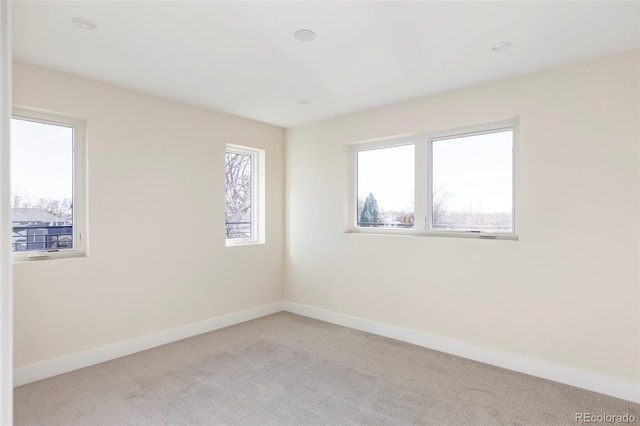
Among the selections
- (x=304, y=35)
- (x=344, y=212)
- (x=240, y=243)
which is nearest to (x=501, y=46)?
(x=304, y=35)

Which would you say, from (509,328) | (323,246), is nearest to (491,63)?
(509,328)

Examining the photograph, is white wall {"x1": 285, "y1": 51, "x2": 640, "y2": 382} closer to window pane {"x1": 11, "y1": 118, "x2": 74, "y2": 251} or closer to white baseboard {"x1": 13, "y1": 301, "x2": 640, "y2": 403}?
white baseboard {"x1": 13, "y1": 301, "x2": 640, "y2": 403}

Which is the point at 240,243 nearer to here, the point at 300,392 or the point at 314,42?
the point at 300,392

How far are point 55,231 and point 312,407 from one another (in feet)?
8.57

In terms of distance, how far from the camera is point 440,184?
3652 millimetres

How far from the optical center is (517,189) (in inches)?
123

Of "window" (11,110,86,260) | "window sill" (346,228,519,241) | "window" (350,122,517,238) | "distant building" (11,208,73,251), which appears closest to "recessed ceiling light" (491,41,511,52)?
"window" (350,122,517,238)

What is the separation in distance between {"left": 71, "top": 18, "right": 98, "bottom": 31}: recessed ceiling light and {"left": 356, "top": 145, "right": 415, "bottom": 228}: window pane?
9.46 feet

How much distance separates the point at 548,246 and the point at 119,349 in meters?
3.88

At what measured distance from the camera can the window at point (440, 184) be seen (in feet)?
10.7

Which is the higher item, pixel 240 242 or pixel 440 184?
pixel 440 184

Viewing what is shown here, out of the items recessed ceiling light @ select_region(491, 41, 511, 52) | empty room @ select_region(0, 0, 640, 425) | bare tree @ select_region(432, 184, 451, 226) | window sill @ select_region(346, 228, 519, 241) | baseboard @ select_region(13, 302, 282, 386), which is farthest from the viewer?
bare tree @ select_region(432, 184, 451, 226)

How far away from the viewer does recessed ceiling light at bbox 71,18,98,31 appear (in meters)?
2.20

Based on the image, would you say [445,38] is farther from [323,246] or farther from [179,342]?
[179,342]
